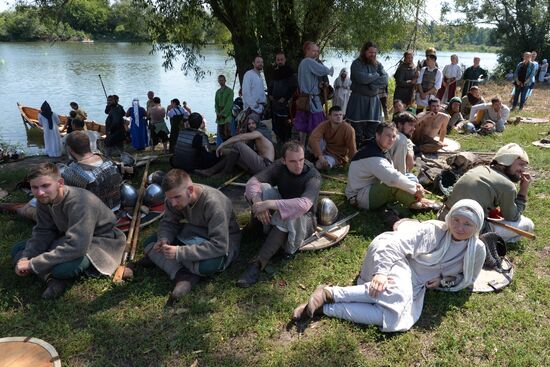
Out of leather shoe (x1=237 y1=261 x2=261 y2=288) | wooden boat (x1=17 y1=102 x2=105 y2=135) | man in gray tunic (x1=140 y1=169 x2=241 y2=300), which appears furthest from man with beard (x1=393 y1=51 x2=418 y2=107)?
wooden boat (x1=17 y1=102 x2=105 y2=135)

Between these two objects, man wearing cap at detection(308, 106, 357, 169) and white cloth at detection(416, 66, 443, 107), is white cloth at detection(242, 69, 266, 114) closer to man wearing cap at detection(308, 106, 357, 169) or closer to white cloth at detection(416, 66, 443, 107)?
man wearing cap at detection(308, 106, 357, 169)

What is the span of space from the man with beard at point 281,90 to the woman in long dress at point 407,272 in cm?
510

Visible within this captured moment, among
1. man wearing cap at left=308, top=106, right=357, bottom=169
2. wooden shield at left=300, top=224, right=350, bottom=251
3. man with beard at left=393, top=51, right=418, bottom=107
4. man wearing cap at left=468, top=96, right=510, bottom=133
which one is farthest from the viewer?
man wearing cap at left=468, top=96, right=510, bottom=133

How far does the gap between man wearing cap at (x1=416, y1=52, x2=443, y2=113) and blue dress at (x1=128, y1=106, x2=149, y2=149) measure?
6.78 m

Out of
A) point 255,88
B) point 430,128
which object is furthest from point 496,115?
point 255,88

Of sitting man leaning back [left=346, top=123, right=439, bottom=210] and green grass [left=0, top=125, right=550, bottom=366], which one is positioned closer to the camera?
green grass [left=0, top=125, right=550, bottom=366]

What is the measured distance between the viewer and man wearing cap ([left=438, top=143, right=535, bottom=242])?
4297 mm

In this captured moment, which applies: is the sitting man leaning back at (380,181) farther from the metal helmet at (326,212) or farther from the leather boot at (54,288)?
the leather boot at (54,288)

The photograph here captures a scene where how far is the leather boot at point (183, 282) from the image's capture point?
148 inches

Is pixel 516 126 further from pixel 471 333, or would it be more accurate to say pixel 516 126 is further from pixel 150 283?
pixel 150 283

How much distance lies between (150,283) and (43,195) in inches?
48.6

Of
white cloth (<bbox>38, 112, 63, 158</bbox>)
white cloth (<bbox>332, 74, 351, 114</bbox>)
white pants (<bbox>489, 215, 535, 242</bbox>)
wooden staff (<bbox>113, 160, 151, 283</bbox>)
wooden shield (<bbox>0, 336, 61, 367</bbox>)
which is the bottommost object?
white cloth (<bbox>38, 112, 63, 158</bbox>)

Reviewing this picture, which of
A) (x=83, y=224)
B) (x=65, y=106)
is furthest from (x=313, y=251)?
(x=65, y=106)

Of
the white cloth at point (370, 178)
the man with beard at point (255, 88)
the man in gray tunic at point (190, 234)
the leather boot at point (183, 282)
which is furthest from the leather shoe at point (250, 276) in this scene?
the man with beard at point (255, 88)
